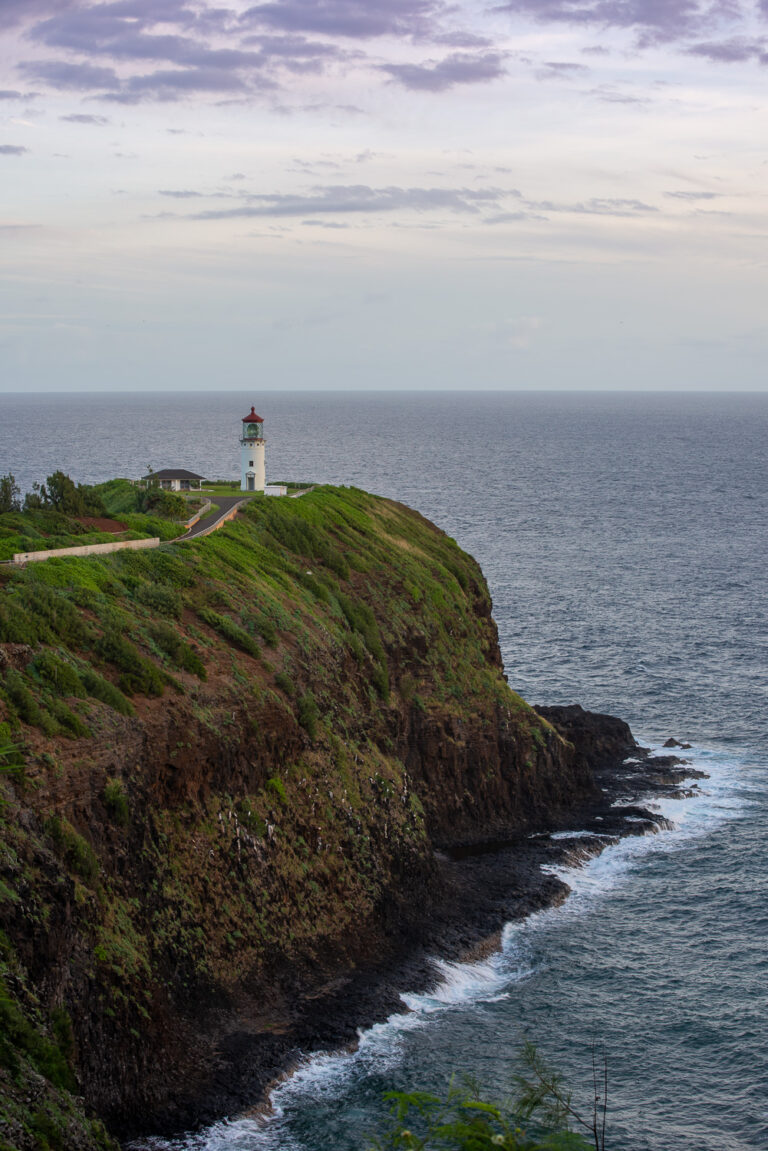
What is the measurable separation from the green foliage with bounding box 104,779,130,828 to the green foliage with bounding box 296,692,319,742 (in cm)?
1169

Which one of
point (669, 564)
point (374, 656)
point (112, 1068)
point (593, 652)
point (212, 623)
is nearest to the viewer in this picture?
point (112, 1068)

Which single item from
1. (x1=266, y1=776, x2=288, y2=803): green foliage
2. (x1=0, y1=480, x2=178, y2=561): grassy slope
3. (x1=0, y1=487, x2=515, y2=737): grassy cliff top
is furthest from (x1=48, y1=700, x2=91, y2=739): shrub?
(x1=0, y1=480, x2=178, y2=561): grassy slope

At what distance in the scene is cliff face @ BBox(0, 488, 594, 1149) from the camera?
105 ft

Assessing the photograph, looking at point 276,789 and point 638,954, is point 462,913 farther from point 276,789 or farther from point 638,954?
point 276,789

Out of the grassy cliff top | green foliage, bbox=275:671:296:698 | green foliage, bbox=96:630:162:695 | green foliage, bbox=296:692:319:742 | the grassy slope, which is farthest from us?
the grassy slope

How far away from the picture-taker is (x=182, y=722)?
133 ft

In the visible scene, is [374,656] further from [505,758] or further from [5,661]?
[5,661]

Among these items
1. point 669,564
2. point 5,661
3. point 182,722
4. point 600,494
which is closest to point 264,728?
point 182,722

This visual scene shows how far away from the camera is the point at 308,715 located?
47188 millimetres

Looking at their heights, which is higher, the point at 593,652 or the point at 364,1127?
the point at 593,652

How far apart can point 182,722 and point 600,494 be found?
463 feet

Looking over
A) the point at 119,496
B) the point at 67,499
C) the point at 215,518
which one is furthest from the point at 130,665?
the point at 119,496

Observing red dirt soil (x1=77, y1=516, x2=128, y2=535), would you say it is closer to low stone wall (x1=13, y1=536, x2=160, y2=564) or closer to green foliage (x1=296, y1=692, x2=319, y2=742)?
low stone wall (x1=13, y1=536, x2=160, y2=564)

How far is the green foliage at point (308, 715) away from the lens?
47.1 meters
